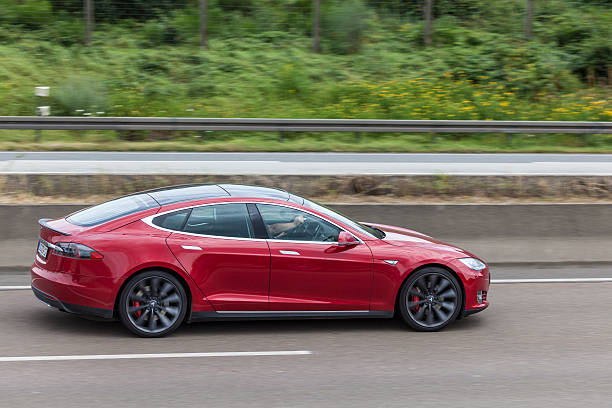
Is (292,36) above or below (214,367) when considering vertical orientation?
above

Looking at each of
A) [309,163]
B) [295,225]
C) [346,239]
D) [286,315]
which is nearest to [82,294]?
[286,315]

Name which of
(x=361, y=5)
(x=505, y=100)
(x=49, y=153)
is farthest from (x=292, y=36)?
(x=49, y=153)

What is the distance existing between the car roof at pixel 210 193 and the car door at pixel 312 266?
0.85 feet

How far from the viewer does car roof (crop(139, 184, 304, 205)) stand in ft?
24.2

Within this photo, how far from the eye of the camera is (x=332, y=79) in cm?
2350

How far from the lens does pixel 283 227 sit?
7293 millimetres

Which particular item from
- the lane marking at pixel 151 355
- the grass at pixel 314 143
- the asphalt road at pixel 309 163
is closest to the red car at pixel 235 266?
the lane marking at pixel 151 355

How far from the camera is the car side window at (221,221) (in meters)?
7.15

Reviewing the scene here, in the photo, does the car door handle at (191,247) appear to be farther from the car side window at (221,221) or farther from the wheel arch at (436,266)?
the wheel arch at (436,266)

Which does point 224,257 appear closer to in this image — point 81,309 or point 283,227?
point 283,227

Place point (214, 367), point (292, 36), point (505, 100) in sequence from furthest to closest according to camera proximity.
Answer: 1. point (292, 36)
2. point (505, 100)
3. point (214, 367)

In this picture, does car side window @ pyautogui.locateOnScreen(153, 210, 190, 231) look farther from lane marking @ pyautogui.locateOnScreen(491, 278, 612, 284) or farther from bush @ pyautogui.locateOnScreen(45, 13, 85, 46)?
bush @ pyautogui.locateOnScreen(45, 13, 85, 46)

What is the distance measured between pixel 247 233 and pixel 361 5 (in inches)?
776

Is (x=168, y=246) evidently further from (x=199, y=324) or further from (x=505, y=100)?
(x=505, y=100)
